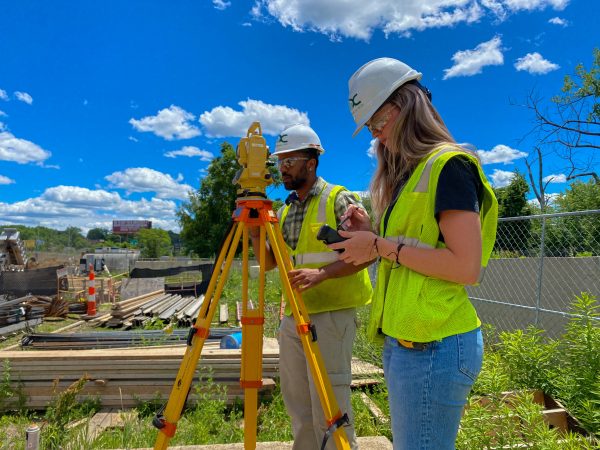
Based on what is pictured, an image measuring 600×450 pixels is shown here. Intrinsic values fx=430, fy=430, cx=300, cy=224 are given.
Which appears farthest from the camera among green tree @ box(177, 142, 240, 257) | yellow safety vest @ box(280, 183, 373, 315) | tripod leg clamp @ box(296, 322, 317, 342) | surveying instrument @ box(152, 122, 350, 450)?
green tree @ box(177, 142, 240, 257)

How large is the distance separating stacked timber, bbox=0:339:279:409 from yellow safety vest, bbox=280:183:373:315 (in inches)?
88.3

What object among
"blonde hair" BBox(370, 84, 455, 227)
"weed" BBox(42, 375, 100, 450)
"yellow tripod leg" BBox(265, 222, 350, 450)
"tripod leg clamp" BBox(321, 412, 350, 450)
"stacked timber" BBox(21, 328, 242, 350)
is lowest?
"stacked timber" BBox(21, 328, 242, 350)

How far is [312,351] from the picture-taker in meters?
1.81

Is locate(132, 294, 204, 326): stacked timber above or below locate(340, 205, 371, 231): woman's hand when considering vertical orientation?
below

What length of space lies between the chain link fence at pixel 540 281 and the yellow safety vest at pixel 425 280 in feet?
9.99

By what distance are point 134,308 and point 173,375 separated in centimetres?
636

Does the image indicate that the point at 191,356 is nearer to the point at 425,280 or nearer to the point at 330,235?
the point at 330,235

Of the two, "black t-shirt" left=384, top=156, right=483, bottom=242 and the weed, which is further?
the weed

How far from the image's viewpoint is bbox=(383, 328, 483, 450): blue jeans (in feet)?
4.03

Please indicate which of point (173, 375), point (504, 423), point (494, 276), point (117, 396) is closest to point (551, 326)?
point (494, 276)

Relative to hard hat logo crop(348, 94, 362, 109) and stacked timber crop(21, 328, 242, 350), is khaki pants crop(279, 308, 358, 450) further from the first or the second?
stacked timber crop(21, 328, 242, 350)

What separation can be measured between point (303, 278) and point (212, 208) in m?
29.1

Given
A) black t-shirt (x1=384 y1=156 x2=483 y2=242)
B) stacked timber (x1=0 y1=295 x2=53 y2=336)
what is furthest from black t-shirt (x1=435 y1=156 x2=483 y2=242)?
stacked timber (x1=0 y1=295 x2=53 y2=336)

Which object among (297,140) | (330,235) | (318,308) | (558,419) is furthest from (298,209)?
(558,419)
